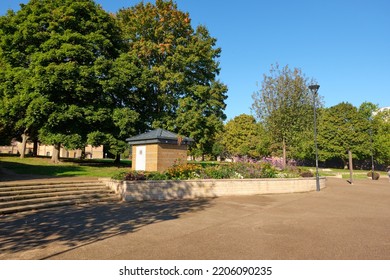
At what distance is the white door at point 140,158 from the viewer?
1884cm

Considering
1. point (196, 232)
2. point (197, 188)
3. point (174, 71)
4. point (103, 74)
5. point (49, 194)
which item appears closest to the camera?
point (196, 232)

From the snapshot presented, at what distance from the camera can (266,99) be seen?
95.1 feet

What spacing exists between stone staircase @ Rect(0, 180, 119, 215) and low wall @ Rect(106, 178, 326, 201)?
83cm

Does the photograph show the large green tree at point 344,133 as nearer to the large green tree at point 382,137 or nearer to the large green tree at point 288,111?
the large green tree at point 382,137

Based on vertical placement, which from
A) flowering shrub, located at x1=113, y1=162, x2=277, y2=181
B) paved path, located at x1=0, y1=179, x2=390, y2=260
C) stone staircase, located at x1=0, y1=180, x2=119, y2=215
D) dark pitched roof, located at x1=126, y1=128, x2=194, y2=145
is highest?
dark pitched roof, located at x1=126, y1=128, x2=194, y2=145

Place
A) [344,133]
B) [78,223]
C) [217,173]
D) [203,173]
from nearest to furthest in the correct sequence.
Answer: [78,223], [203,173], [217,173], [344,133]

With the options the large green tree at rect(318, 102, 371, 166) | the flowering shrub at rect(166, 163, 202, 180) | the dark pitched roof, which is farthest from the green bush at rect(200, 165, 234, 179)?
the large green tree at rect(318, 102, 371, 166)

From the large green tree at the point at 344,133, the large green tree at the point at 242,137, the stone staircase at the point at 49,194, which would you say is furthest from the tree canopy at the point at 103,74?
the large green tree at the point at 242,137

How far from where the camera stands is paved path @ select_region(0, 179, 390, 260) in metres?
5.66

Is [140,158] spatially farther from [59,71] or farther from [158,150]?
[59,71]

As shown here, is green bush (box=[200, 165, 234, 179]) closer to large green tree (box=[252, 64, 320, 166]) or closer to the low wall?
the low wall

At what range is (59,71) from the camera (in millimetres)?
21625

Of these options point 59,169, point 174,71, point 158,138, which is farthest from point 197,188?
point 174,71

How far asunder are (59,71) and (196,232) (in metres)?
19.5
